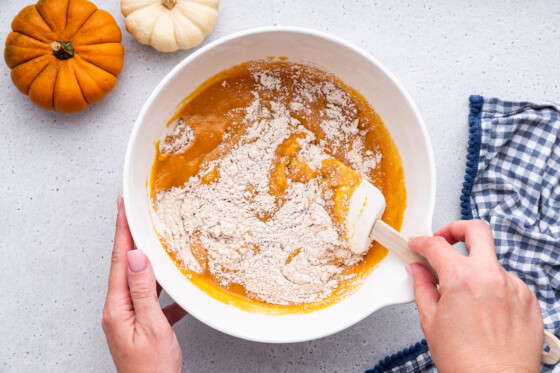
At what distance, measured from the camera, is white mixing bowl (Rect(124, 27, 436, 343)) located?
1.30m

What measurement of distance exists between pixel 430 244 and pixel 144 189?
0.85m

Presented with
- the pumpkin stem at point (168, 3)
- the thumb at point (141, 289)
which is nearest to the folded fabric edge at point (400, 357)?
the thumb at point (141, 289)

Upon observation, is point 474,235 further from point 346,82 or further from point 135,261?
point 135,261

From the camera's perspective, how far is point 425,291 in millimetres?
1167

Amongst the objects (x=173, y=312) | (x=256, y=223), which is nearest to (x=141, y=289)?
(x=173, y=312)

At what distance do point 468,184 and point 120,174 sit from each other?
1.20 metres

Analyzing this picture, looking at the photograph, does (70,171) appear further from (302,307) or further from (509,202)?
(509,202)

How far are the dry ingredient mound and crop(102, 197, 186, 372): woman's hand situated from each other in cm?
20

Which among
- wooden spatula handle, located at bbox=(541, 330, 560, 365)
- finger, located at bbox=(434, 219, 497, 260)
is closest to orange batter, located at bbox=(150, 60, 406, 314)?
finger, located at bbox=(434, 219, 497, 260)

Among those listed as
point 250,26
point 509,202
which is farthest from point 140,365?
point 509,202

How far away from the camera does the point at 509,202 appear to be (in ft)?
5.15

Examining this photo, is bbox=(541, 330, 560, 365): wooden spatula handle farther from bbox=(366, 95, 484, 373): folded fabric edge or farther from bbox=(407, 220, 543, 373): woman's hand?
bbox=(366, 95, 484, 373): folded fabric edge

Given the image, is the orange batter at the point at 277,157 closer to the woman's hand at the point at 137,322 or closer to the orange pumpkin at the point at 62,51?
the woman's hand at the point at 137,322

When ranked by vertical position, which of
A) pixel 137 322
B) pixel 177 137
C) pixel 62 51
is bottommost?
pixel 137 322
